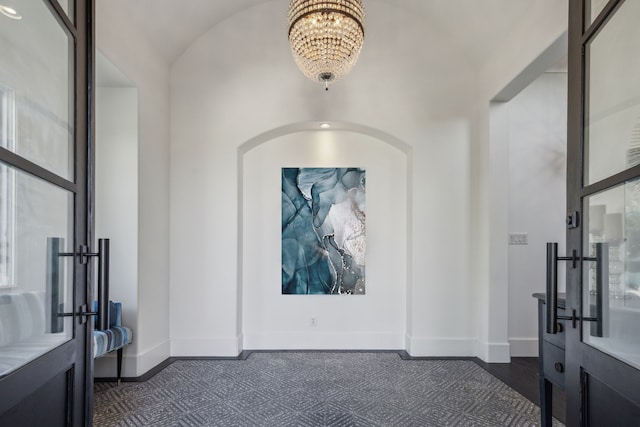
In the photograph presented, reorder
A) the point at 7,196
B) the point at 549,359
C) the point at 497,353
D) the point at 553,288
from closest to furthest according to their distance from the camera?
1. the point at 7,196
2. the point at 553,288
3. the point at 549,359
4. the point at 497,353

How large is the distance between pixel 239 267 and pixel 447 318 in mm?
2254

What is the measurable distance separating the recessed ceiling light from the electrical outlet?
416cm

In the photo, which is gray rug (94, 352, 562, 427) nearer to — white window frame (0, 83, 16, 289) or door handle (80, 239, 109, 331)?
door handle (80, 239, 109, 331)

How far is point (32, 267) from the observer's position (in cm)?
125

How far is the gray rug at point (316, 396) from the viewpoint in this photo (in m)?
2.46

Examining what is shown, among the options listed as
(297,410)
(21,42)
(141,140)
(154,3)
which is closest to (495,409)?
(297,410)

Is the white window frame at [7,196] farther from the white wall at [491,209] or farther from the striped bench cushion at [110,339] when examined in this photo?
the white wall at [491,209]

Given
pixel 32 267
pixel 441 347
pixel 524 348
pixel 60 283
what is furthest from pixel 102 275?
pixel 524 348

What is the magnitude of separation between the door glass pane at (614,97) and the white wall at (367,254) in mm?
2670

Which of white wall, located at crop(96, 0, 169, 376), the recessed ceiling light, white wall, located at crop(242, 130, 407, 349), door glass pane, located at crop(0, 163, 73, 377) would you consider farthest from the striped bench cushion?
the recessed ceiling light

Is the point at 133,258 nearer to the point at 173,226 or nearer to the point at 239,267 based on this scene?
the point at 173,226

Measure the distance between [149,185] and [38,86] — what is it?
2163 millimetres

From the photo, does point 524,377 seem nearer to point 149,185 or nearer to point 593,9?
point 593,9

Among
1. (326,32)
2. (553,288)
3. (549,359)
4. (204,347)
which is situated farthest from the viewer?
(204,347)
